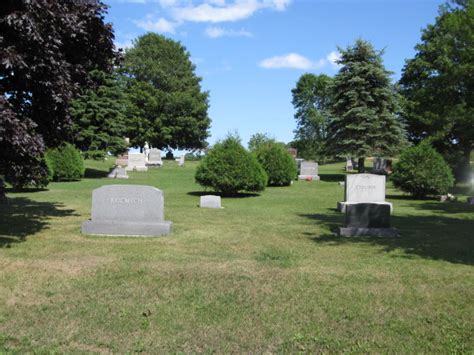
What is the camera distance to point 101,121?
3088cm

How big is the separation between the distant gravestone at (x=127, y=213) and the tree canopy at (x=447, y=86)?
1640 centimetres

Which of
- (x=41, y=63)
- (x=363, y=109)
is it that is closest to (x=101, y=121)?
(x=363, y=109)

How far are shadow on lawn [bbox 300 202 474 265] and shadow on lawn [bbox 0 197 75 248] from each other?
6159mm

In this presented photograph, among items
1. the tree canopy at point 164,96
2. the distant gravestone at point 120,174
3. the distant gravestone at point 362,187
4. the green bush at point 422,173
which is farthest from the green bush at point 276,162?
the tree canopy at point 164,96

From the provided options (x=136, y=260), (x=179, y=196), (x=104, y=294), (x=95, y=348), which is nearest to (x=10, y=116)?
(x=136, y=260)

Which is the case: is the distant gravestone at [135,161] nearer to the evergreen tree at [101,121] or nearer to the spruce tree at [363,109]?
the evergreen tree at [101,121]

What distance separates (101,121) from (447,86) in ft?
67.9

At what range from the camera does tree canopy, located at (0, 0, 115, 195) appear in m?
8.08

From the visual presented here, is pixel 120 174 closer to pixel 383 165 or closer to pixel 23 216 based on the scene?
pixel 23 216

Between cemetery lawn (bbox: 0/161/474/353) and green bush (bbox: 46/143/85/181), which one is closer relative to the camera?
cemetery lawn (bbox: 0/161/474/353)

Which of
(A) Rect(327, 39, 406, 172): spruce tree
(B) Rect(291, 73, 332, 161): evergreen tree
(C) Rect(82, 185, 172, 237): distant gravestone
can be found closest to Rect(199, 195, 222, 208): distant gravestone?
(C) Rect(82, 185, 172, 237): distant gravestone

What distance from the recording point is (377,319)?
5.17m

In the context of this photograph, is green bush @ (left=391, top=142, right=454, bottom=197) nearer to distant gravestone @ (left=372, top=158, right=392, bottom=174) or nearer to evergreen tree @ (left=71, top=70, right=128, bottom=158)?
distant gravestone @ (left=372, top=158, right=392, bottom=174)

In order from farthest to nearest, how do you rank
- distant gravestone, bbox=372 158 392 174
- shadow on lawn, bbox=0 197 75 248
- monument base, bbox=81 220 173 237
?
distant gravestone, bbox=372 158 392 174, monument base, bbox=81 220 173 237, shadow on lawn, bbox=0 197 75 248
